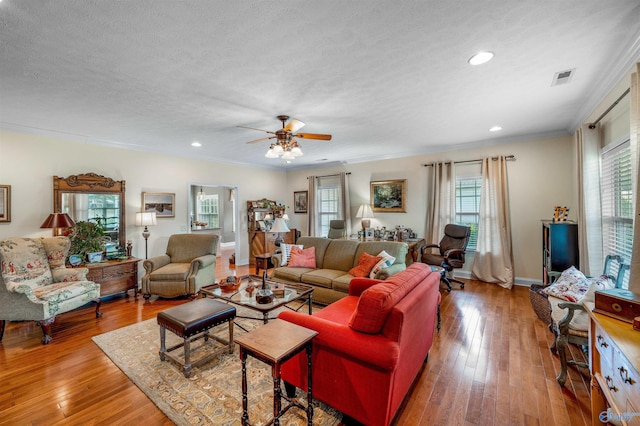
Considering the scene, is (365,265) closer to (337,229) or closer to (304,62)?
(304,62)

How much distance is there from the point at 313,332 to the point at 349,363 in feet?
0.98

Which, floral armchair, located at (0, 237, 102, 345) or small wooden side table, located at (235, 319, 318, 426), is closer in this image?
small wooden side table, located at (235, 319, 318, 426)

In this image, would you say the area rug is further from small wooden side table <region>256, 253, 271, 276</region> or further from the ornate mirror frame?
the ornate mirror frame

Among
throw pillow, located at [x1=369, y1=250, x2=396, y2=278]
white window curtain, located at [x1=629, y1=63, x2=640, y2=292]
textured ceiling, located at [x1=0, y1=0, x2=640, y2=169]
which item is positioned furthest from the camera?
throw pillow, located at [x1=369, y1=250, x2=396, y2=278]

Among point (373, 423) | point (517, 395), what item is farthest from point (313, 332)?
point (517, 395)

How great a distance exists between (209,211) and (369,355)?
876 centimetres

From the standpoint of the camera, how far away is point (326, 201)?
738 centimetres

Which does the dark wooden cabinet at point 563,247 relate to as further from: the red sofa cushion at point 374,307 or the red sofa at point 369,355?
the red sofa cushion at point 374,307

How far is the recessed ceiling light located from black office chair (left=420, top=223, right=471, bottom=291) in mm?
3166

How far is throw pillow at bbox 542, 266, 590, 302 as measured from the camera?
2560mm

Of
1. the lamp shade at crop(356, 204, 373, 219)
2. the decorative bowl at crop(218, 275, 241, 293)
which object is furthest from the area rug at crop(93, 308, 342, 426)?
the lamp shade at crop(356, 204, 373, 219)

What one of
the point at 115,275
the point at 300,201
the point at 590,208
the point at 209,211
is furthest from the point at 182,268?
the point at 590,208

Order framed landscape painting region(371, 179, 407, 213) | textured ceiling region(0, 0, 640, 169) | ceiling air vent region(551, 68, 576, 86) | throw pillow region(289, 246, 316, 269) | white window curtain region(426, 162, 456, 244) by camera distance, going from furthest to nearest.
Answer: framed landscape painting region(371, 179, 407, 213)
white window curtain region(426, 162, 456, 244)
throw pillow region(289, 246, 316, 269)
ceiling air vent region(551, 68, 576, 86)
textured ceiling region(0, 0, 640, 169)

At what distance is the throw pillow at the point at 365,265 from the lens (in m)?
3.66
